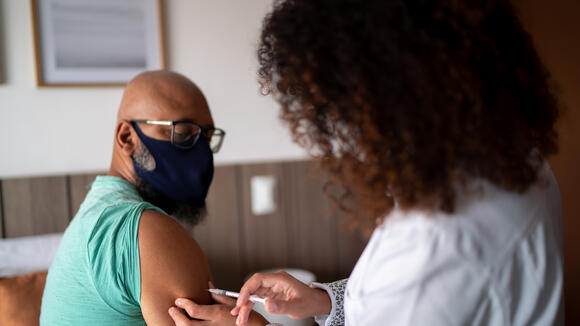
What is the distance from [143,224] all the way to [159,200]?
29 cm

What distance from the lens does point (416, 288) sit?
605 millimetres

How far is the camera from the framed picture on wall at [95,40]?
180 cm

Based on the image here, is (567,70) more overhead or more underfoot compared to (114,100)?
more overhead

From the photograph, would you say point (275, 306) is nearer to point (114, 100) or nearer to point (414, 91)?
point (414, 91)

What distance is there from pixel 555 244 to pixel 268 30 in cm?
65

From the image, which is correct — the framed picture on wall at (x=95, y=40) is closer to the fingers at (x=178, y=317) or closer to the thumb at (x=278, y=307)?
the fingers at (x=178, y=317)

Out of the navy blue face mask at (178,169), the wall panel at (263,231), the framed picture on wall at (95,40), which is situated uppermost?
the framed picture on wall at (95,40)

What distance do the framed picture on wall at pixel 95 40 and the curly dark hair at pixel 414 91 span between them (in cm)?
152

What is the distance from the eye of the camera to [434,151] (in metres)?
0.58

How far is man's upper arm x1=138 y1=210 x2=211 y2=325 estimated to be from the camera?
90 cm

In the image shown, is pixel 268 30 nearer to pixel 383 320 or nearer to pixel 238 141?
pixel 383 320

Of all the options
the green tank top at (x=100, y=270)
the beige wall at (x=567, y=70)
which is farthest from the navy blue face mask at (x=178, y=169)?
the beige wall at (x=567, y=70)

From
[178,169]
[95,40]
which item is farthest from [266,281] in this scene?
[95,40]

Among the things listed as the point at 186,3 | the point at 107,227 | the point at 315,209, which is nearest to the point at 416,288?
the point at 107,227
